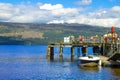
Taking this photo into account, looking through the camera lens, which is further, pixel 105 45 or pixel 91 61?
pixel 105 45

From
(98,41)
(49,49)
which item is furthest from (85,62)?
(49,49)

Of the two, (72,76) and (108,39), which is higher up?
(108,39)

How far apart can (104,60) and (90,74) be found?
15.8 metres

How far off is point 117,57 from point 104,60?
449cm

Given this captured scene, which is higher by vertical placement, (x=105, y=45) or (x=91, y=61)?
(x=105, y=45)

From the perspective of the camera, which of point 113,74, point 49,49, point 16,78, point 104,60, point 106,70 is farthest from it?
point 49,49

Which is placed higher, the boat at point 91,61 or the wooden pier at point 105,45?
Answer: the wooden pier at point 105,45

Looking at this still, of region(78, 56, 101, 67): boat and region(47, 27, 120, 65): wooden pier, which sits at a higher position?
region(47, 27, 120, 65): wooden pier

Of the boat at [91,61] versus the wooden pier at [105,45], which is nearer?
the wooden pier at [105,45]

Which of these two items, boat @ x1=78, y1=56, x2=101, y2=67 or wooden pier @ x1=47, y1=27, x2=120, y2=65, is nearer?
wooden pier @ x1=47, y1=27, x2=120, y2=65

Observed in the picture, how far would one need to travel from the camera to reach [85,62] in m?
90.0

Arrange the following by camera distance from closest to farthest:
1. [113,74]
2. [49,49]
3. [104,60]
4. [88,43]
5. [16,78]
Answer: [16,78] < [113,74] < [104,60] < [88,43] < [49,49]

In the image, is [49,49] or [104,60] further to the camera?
[49,49]

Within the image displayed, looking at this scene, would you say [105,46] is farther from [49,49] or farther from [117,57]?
[49,49]
